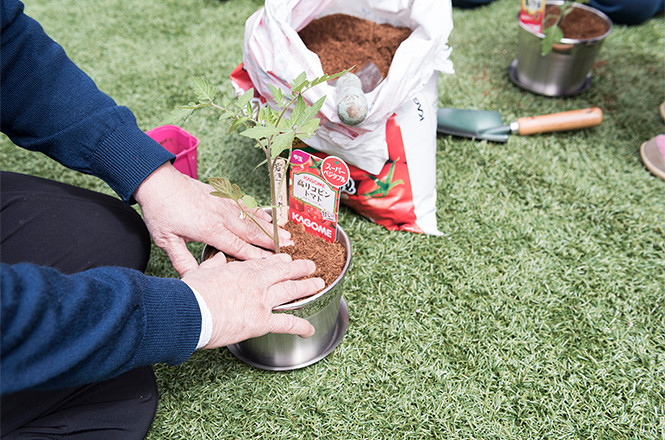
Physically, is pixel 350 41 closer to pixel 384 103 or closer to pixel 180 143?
pixel 384 103

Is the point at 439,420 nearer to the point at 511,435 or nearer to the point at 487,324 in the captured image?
the point at 511,435

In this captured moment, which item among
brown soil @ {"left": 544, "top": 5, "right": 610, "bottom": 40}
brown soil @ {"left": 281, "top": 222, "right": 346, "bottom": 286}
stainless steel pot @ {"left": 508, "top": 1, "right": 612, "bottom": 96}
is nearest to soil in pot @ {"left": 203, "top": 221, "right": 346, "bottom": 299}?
brown soil @ {"left": 281, "top": 222, "right": 346, "bottom": 286}

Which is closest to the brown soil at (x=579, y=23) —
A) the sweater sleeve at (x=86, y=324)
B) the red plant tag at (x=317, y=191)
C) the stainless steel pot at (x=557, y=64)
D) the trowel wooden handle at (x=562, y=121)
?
the stainless steel pot at (x=557, y=64)

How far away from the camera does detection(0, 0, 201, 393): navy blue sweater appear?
23.6 inches

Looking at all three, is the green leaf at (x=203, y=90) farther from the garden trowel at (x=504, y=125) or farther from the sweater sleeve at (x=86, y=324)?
the garden trowel at (x=504, y=125)

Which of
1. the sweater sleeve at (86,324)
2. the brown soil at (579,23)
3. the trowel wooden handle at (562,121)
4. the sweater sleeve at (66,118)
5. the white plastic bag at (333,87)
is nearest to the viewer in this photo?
the sweater sleeve at (86,324)

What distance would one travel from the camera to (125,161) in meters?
0.94

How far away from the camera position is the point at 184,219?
0.94m

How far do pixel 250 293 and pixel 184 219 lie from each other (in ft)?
0.76

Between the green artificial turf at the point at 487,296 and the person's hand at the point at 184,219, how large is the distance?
0.25 m

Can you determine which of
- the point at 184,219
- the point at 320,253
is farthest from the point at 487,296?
the point at 184,219

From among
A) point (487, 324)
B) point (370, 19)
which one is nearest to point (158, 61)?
point (370, 19)

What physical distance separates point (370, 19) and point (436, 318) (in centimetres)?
91

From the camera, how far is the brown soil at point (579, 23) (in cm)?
175
